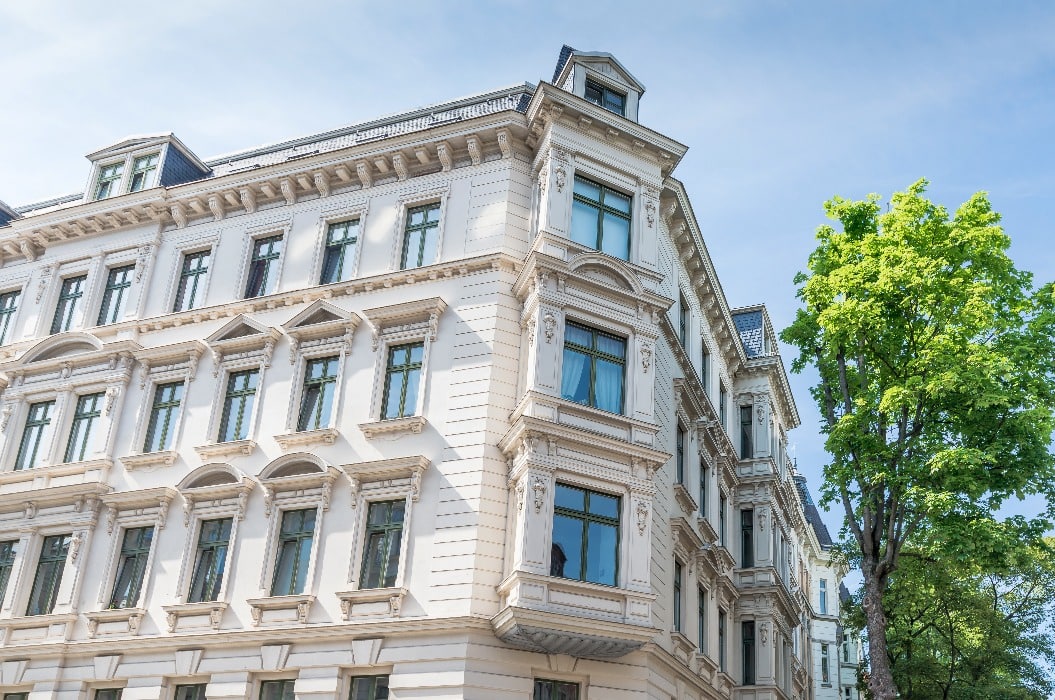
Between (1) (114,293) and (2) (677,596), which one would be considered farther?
(1) (114,293)

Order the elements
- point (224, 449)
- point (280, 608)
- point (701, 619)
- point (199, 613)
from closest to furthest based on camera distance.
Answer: point (280, 608), point (199, 613), point (224, 449), point (701, 619)

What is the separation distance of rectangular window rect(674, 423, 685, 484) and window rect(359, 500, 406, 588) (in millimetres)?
8071

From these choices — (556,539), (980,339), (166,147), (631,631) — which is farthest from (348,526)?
(980,339)

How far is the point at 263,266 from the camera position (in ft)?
87.7

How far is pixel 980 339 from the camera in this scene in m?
25.3

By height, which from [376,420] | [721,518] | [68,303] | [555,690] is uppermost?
[68,303]

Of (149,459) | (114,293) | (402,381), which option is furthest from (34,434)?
(402,381)

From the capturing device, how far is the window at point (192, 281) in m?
27.0

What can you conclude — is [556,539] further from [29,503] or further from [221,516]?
[29,503]

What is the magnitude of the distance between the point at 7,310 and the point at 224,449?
35.8 ft

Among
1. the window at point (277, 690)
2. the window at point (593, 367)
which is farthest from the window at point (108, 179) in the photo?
the window at point (277, 690)

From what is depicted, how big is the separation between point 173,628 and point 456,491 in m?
7.33

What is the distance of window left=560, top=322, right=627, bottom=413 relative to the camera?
22.2 meters

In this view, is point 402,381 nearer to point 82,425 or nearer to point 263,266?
point 263,266
